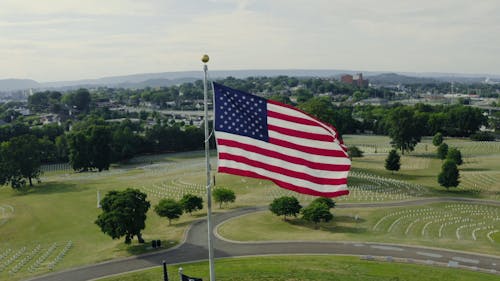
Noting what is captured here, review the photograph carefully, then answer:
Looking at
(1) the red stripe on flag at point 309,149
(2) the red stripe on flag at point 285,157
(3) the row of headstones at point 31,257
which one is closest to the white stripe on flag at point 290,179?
(2) the red stripe on flag at point 285,157

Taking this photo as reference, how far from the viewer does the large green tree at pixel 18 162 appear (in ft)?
273

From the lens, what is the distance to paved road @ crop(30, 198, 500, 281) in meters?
41.0

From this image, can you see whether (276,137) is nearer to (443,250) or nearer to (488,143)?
(443,250)

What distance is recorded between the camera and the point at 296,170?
21.7 metres

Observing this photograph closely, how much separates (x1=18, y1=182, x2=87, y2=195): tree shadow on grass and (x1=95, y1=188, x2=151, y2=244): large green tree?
34519 mm

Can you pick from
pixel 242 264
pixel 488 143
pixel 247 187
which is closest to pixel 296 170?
pixel 242 264

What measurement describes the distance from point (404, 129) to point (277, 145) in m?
95.8

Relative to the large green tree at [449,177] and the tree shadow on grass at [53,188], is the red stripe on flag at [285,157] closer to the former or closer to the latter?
the large green tree at [449,177]

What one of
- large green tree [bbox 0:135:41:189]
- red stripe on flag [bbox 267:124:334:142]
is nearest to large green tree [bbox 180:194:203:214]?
red stripe on flag [bbox 267:124:334:142]

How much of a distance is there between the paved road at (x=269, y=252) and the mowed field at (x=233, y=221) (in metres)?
1.98

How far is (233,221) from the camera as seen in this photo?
57.1m

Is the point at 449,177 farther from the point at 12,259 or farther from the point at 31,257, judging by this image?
the point at 12,259

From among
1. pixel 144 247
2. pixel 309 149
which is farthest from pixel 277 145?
pixel 144 247

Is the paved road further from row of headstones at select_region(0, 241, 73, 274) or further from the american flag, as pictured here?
the american flag
